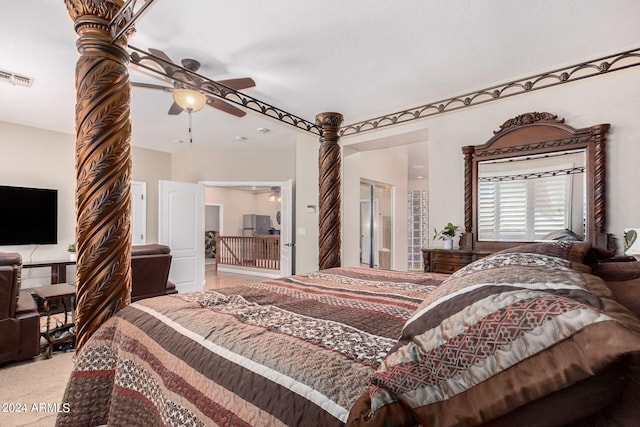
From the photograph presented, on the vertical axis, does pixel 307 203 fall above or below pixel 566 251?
above

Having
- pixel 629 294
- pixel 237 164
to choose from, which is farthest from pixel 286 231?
pixel 629 294

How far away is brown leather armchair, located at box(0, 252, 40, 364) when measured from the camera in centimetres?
240

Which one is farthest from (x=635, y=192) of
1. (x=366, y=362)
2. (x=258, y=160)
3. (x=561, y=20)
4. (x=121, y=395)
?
(x=258, y=160)

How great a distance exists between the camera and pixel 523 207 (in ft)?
10.8

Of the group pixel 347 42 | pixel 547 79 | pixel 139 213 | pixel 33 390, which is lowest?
pixel 33 390

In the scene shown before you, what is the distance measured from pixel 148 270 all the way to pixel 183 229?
92.4 inches

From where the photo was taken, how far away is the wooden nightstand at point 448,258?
10.8 feet

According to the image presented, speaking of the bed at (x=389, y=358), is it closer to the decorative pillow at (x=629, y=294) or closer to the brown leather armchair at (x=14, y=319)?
the decorative pillow at (x=629, y=294)

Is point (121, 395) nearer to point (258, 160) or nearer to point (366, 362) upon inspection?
point (366, 362)

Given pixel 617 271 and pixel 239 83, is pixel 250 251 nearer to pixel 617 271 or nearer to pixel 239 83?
pixel 239 83

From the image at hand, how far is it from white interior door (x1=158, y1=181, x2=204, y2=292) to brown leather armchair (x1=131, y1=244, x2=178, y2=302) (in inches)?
73.7

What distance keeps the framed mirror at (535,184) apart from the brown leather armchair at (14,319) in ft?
13.6

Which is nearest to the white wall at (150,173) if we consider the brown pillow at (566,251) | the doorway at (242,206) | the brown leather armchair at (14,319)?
the doorway at (242,206)

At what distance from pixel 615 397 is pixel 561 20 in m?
2.90
